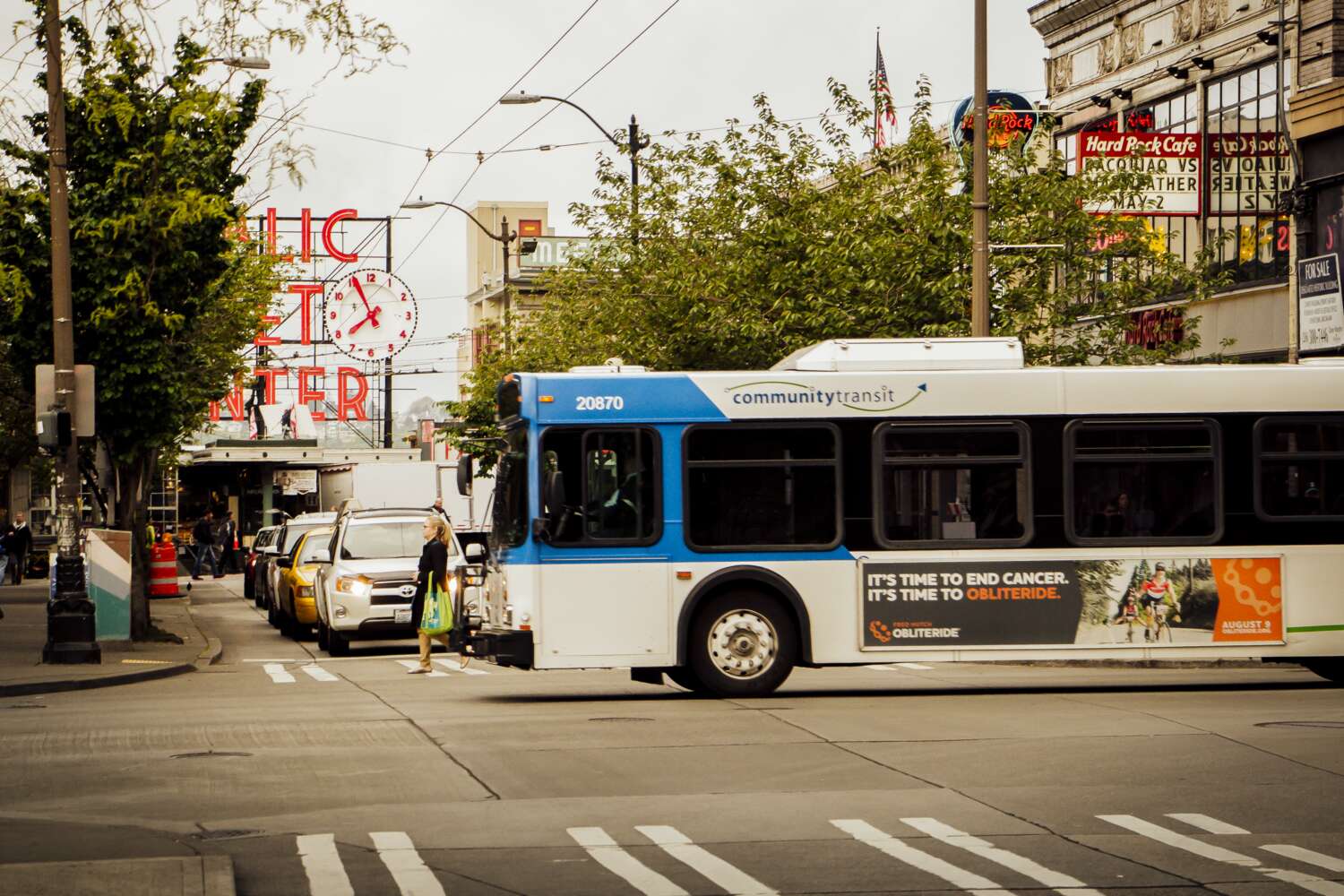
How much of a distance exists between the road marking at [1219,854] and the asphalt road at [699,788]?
0.08 feet

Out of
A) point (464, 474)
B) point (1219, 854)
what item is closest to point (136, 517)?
point (464, 474)

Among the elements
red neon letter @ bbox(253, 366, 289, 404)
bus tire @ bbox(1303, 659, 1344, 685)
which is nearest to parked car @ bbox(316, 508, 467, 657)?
bus tire @ bbox(1303, 659, 1344, 685)

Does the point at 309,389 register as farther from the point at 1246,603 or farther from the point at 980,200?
the point at 1246,603

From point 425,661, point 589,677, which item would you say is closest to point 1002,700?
point 589,677

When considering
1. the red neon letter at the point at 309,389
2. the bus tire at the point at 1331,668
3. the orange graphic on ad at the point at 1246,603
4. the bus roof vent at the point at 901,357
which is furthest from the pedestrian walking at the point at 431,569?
the red neon letter at the point at 309,389

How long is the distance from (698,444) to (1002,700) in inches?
130

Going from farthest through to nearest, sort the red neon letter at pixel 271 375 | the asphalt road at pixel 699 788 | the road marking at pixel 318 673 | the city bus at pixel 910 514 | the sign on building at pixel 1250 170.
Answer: the red neon letter at pixel 271 375
the sign on building at pixel 1250 170
the road marking at pixel 318 673
the city bus at pixel 910 514
the asphalt road at pixel 699 788

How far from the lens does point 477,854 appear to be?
8.98m

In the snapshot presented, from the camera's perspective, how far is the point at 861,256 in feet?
83.5

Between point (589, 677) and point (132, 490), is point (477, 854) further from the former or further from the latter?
point (132, 490)

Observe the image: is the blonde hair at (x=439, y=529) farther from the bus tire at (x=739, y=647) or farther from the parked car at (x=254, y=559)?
the parked car at (x=254, y=559)

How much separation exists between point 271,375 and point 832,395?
54158 millimetres

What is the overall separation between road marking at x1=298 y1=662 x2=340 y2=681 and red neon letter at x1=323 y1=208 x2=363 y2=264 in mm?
44229

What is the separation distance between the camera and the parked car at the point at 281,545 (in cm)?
3481
